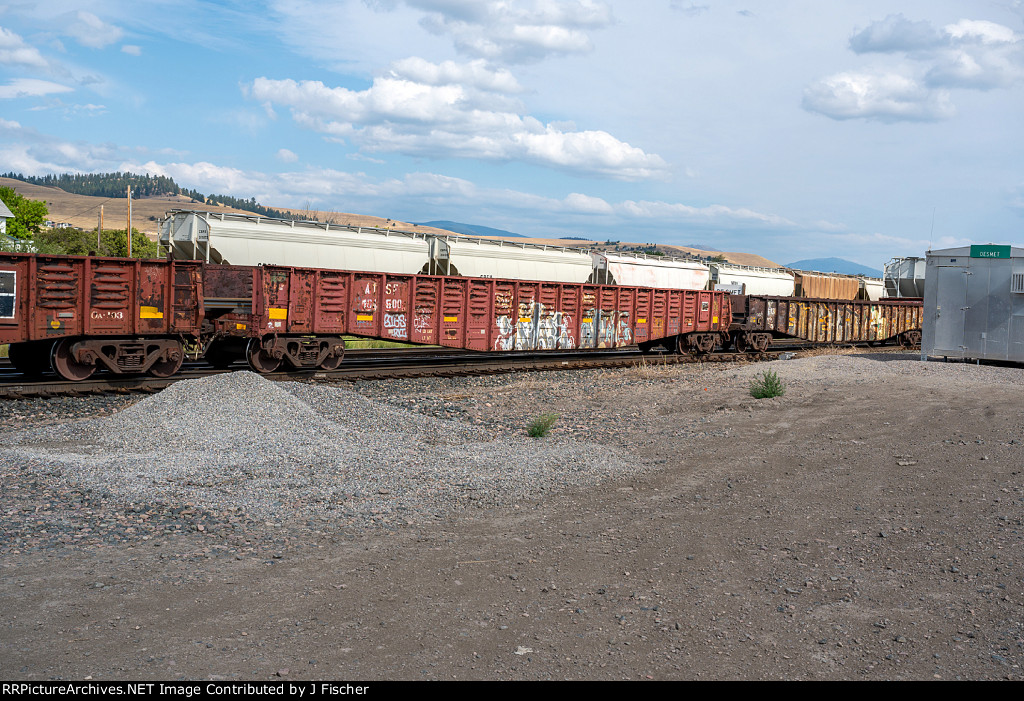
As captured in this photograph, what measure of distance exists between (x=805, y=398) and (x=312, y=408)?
8.85m

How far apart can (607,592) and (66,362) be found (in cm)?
1488

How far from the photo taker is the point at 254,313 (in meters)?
18.4

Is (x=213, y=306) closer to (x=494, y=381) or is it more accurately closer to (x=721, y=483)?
(x=494, y=381)

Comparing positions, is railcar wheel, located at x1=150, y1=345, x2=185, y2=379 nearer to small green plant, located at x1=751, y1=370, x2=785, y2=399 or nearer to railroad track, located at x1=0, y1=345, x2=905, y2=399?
railroad track, located at x1=0, y1=345, x2=905, y2=399

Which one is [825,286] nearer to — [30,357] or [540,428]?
[540,428]

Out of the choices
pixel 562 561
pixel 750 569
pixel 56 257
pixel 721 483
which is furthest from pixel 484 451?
pixel 56 257

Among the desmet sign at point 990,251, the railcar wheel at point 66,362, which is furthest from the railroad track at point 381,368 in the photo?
the desmet sign at point 990,251

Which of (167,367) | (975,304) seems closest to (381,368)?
(167,367)

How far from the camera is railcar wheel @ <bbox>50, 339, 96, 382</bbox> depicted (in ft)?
53.4

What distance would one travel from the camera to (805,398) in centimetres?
1441

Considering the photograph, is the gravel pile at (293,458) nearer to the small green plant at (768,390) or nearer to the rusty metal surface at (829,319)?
the small green plant at (768,390)

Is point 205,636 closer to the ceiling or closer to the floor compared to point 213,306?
closer to the floor

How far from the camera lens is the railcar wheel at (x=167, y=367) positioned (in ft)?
58.2

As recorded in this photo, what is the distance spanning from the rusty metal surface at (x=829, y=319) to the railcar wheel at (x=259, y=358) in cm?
1831
